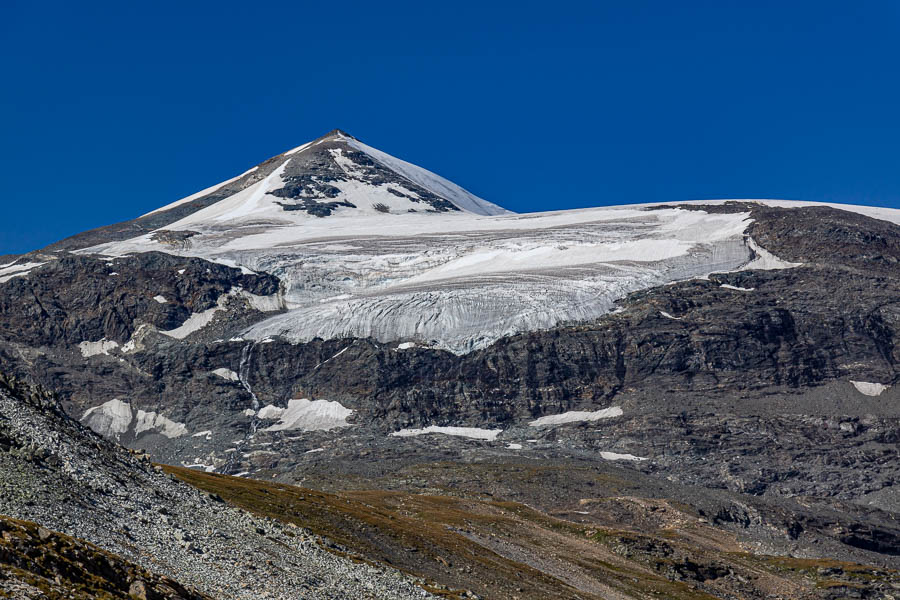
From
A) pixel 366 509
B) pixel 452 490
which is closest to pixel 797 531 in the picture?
pixel 452 490

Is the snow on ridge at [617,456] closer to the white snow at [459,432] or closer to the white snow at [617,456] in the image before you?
the white snow at [617,456]

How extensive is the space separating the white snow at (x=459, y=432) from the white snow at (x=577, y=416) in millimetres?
9278

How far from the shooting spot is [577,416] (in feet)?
634

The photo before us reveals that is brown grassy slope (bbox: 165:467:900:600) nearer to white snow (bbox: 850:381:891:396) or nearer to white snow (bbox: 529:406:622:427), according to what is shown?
white snow (bbox: 529:406:622:427)

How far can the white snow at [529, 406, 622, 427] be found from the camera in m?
191

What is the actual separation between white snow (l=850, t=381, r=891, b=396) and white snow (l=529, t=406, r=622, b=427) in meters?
47.2

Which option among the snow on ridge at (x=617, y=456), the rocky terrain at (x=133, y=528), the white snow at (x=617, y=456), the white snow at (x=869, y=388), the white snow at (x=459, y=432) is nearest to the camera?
the rocky terrain at (x=133, y=528)

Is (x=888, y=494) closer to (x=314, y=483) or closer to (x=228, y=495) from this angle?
(x=314, y=483)

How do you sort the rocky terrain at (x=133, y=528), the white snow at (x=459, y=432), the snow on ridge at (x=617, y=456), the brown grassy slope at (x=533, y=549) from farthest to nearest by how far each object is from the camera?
the white snow at (x=459, y=432) < the snow on ridge at (x=617, y=456) < the brown grassy slope at (x=533, y=549) < the rocky terrain at (x=133, y=528)

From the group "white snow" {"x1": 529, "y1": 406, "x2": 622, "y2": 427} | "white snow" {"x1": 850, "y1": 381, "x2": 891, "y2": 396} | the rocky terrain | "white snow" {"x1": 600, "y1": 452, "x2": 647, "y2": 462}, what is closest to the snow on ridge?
"white snow" {"x1": 600, "y1": 452, "x2": 647, "y2": 462}

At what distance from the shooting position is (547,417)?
195 metres

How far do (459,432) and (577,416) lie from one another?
2388cm

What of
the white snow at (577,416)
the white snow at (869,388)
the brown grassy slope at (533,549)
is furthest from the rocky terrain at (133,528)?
the white snow at (869,388)

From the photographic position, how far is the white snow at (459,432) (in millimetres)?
186750
